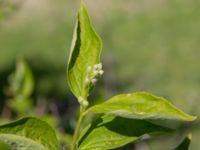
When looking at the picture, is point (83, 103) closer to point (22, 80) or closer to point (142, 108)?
point (142, 108)

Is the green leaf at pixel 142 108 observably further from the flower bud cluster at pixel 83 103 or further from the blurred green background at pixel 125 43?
the blurred green background at pixel 125 43

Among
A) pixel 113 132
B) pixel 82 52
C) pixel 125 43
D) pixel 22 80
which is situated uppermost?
pixel 82 52

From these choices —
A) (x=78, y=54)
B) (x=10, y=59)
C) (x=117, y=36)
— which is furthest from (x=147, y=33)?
(x=78, y=54)

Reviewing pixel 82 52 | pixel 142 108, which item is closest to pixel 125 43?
pixel 82 52

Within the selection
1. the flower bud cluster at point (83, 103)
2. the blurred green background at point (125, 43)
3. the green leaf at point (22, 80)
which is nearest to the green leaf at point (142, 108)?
the flower bud cluster at point (83, 103)

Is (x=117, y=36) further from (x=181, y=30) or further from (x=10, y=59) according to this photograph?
(x=10, y=59)

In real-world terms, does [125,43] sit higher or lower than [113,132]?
lower
